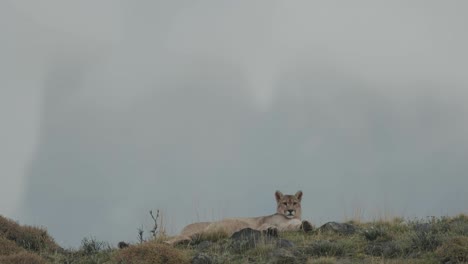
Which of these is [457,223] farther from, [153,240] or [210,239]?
[153,240]

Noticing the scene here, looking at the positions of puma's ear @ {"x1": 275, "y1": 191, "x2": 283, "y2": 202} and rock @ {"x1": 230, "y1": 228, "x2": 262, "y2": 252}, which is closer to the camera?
rock @ {"x1": 230, "y1": 228, "x2": 262, "y2": 252}

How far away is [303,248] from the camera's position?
1805 centimetres

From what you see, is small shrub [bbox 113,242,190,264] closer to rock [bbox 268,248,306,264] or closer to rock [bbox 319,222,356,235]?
rock [bbox 268,248,306,264]

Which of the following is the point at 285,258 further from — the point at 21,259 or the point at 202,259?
the point at 21,259

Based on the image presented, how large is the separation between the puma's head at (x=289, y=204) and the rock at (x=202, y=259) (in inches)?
216

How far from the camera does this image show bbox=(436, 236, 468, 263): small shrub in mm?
16016

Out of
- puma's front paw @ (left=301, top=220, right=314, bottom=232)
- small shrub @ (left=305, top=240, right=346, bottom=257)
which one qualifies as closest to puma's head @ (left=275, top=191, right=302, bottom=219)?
puma's front paw @ (left=301, top=220, right=314, bottom=232)

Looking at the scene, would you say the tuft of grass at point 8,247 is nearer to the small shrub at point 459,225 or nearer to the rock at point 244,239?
the rock at point 244,239

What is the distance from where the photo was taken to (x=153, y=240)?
19.8 metres

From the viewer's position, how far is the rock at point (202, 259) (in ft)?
55.4

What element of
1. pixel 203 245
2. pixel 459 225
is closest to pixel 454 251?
pixel 459 225

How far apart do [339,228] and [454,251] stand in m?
5.05

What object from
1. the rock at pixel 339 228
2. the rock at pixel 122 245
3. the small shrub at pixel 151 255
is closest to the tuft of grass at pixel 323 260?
the small shrub at pixel 151 255

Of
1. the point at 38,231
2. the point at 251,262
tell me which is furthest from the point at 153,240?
the point at 38,231
